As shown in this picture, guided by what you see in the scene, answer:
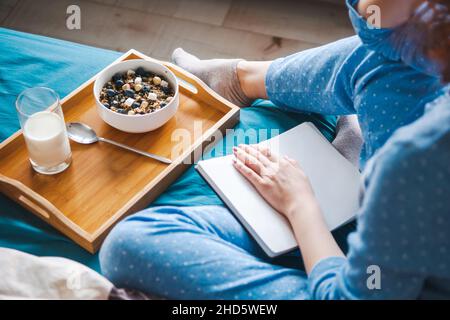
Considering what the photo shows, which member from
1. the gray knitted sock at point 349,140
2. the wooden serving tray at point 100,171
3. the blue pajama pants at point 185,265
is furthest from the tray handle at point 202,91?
the blue pajama pants at point 185,265

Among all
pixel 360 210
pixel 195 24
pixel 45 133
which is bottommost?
pixel 195 24

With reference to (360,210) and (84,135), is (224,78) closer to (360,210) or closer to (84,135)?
(84,135)

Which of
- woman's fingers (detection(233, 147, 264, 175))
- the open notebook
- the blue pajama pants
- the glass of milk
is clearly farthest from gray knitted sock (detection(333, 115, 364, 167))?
the glass of milk

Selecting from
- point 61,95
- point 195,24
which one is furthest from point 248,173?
point 195,24

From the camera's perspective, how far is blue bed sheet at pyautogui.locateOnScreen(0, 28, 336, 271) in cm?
93

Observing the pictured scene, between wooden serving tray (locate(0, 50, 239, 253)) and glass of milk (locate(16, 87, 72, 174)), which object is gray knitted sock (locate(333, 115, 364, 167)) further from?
glass of milk (locate(16, 87, 72, 174))

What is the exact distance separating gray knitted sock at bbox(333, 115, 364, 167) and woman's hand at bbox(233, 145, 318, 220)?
0.13 m

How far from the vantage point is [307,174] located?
0.98m

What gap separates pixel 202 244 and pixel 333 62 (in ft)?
1.41

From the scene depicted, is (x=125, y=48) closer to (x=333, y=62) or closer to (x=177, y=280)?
(x=333, y=62)

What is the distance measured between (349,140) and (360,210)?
17.1 inches

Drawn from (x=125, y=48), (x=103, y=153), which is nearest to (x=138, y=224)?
(x=103, y=153)

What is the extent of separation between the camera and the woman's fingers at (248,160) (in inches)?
38.1

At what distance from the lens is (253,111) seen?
1.15 meters
